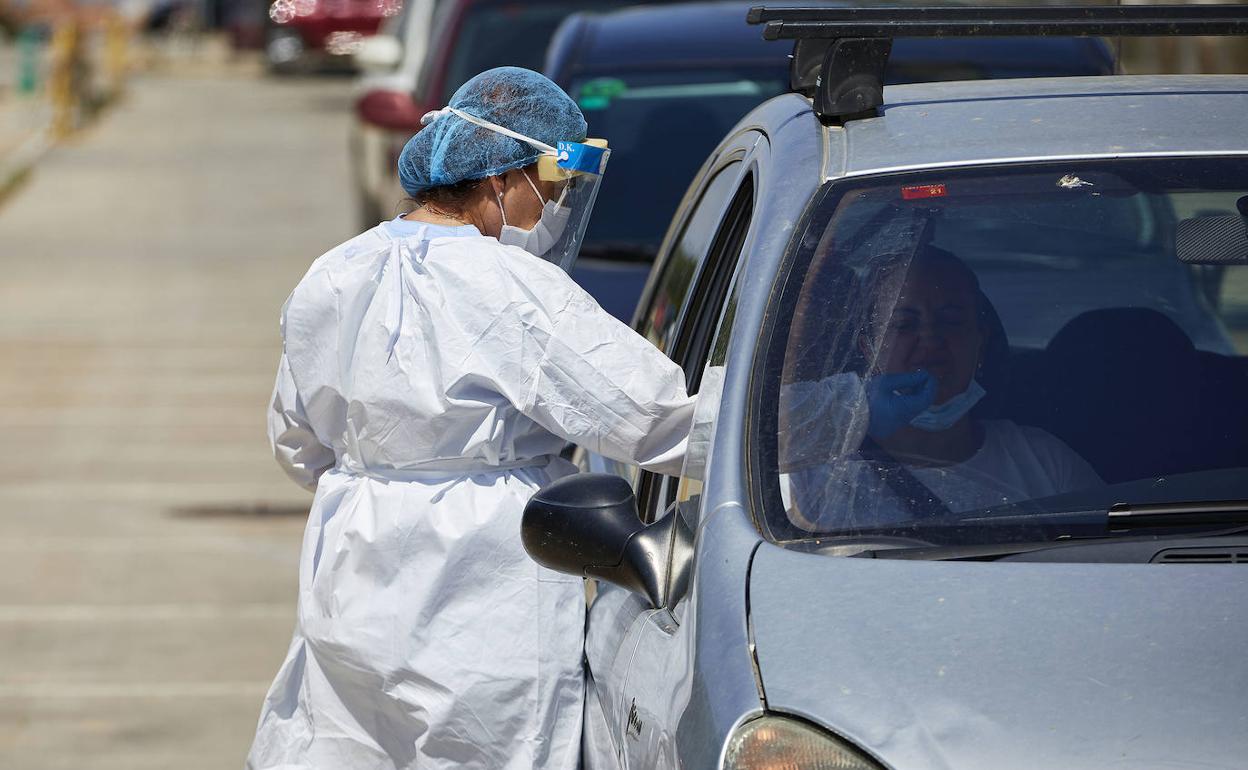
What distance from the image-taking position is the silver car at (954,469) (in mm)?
2131

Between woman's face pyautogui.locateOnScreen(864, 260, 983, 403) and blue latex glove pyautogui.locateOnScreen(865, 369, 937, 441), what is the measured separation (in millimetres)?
13

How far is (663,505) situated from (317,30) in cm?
3013

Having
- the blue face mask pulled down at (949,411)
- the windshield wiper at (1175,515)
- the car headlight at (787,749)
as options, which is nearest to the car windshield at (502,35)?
the blue face mask pulled down at (949,411)

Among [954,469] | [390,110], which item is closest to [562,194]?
[954,469]

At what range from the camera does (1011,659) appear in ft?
7.09

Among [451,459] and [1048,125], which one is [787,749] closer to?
[451,459]

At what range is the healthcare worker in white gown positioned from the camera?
284cm

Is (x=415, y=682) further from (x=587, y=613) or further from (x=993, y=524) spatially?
(x=993, y=524)

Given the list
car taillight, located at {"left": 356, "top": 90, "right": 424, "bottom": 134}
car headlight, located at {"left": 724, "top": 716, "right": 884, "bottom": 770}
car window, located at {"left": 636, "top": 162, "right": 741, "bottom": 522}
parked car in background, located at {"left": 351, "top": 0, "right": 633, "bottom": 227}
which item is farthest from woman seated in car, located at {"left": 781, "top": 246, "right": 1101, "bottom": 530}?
car taillight, located at {"left": 356, "top": 90, "right": 424, "bottom": 134}

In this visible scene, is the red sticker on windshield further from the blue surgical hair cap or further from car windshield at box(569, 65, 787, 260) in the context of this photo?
car windshield at box(569, 65, 787, 260)

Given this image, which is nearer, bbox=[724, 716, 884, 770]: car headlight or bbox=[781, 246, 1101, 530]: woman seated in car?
bbox=[724, 716, 884, 770]: car headlight

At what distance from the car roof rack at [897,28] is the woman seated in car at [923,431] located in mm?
308

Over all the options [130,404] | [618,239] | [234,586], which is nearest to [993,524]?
[618,239]

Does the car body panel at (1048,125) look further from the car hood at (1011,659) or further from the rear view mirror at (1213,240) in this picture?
the car hood at (1011,659)
